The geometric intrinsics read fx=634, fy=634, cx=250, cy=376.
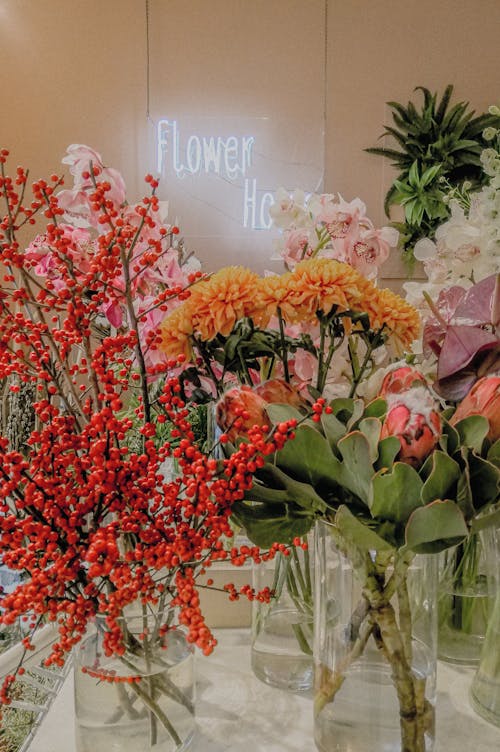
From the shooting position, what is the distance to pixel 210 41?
3072 millimetres

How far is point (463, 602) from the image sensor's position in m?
0.72

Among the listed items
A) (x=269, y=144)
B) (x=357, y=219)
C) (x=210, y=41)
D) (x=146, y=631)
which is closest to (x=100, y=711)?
(x=146, y=631)

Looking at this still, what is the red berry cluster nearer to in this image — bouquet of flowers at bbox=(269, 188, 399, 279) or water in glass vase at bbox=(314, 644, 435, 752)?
water in glass vase at bbox=(314, 644, 435, 752)

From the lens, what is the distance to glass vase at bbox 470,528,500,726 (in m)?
0.62

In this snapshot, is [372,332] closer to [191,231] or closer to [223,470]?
[223,470]

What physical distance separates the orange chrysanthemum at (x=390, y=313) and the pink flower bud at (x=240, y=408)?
17 cm

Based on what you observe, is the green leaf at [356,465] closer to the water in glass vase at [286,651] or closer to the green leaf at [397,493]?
the green leaf at [397,493]

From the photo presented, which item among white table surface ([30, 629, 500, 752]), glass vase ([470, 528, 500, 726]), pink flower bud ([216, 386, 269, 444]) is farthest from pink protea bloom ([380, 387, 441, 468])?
white table surface ([30, 629, 500, 752])

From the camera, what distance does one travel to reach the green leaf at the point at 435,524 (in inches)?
16.8

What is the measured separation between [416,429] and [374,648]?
0.21 m

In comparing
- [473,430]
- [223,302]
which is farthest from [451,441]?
[223,302]

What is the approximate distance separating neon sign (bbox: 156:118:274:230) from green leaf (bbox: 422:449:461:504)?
279cm

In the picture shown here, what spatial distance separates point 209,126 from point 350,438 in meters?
2.95

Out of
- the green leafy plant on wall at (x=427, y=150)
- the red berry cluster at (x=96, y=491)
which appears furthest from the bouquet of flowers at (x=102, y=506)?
the green leafy plant on wall at (x=427, y=150)
